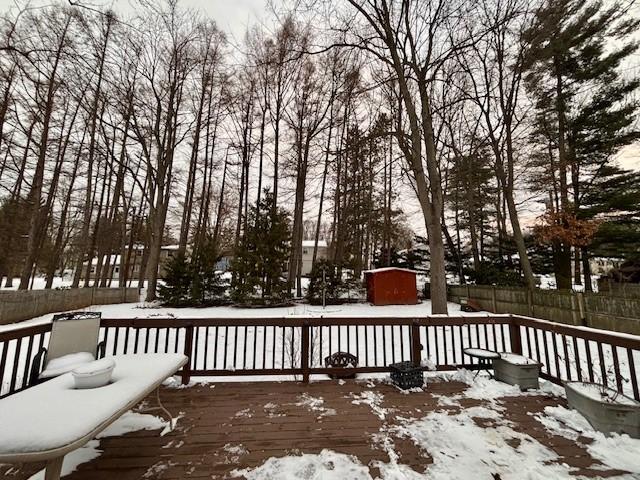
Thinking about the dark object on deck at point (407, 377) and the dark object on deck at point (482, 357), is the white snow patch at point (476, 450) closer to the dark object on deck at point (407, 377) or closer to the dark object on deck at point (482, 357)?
the dark object on deck at point (407, 377)

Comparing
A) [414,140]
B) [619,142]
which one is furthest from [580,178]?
[414,140]

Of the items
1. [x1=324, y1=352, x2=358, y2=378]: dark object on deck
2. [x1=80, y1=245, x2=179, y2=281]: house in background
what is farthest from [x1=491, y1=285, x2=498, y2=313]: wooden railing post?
[x1=80, y1=245, x2=179, y2=281]: house in background

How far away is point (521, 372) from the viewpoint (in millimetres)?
3451

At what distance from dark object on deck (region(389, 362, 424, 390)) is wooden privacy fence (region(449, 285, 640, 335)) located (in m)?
6.15

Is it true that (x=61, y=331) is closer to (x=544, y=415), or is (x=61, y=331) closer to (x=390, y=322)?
(x=390, y=322)

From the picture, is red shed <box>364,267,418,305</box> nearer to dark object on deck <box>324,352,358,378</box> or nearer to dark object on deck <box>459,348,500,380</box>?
dark object on deck <box>459,348,500,380</box>

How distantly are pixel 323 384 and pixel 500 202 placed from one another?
1697 cm

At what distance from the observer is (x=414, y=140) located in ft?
27.0

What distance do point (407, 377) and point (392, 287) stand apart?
8958mm

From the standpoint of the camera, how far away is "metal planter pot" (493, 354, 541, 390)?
3424 millimetres

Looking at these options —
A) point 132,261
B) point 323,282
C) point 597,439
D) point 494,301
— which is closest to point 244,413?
point 597,439

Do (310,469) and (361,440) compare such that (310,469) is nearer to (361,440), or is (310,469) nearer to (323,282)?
(361,440)

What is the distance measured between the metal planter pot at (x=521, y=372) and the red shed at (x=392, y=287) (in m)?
8.49

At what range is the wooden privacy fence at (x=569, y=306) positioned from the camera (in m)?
6.37
